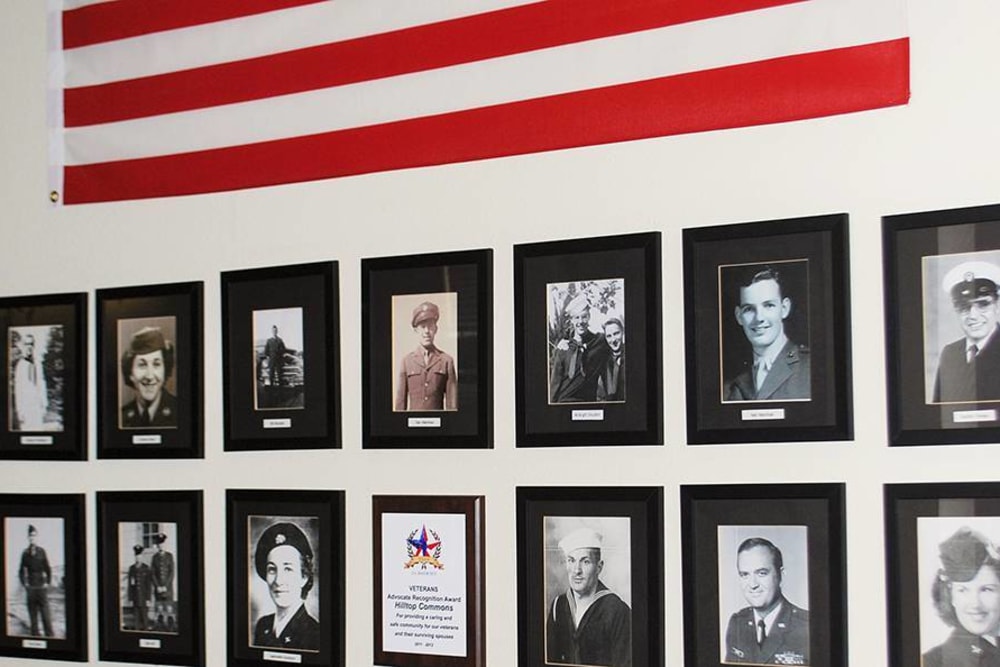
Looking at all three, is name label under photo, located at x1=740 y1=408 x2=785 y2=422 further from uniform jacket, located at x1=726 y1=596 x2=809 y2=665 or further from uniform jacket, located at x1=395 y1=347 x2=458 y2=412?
uniform jacket, located at x1=395 y1=347 x2=458 y2=412

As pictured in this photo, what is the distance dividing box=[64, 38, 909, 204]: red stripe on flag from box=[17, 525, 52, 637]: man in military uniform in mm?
924

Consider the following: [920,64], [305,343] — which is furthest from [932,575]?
[305,343]

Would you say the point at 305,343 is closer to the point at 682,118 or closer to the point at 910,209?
the point at 682,118

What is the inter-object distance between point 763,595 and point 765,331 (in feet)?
1.70

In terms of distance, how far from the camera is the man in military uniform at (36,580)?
3.36 m

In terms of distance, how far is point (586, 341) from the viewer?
2748 mm

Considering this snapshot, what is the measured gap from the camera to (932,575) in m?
2.40

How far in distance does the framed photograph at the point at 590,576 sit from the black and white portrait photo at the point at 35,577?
4.31ft

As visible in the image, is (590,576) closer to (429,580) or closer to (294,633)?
(429,580)

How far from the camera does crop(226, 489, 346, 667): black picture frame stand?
299cm

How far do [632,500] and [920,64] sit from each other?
1.03 m

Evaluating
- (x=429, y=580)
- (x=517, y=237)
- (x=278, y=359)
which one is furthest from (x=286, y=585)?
(x=517, y=237)

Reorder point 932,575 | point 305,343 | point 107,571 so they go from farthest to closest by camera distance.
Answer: point 107,571 → point 305,343 → point 932,575

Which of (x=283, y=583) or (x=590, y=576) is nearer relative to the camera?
(x=590, y=576)
